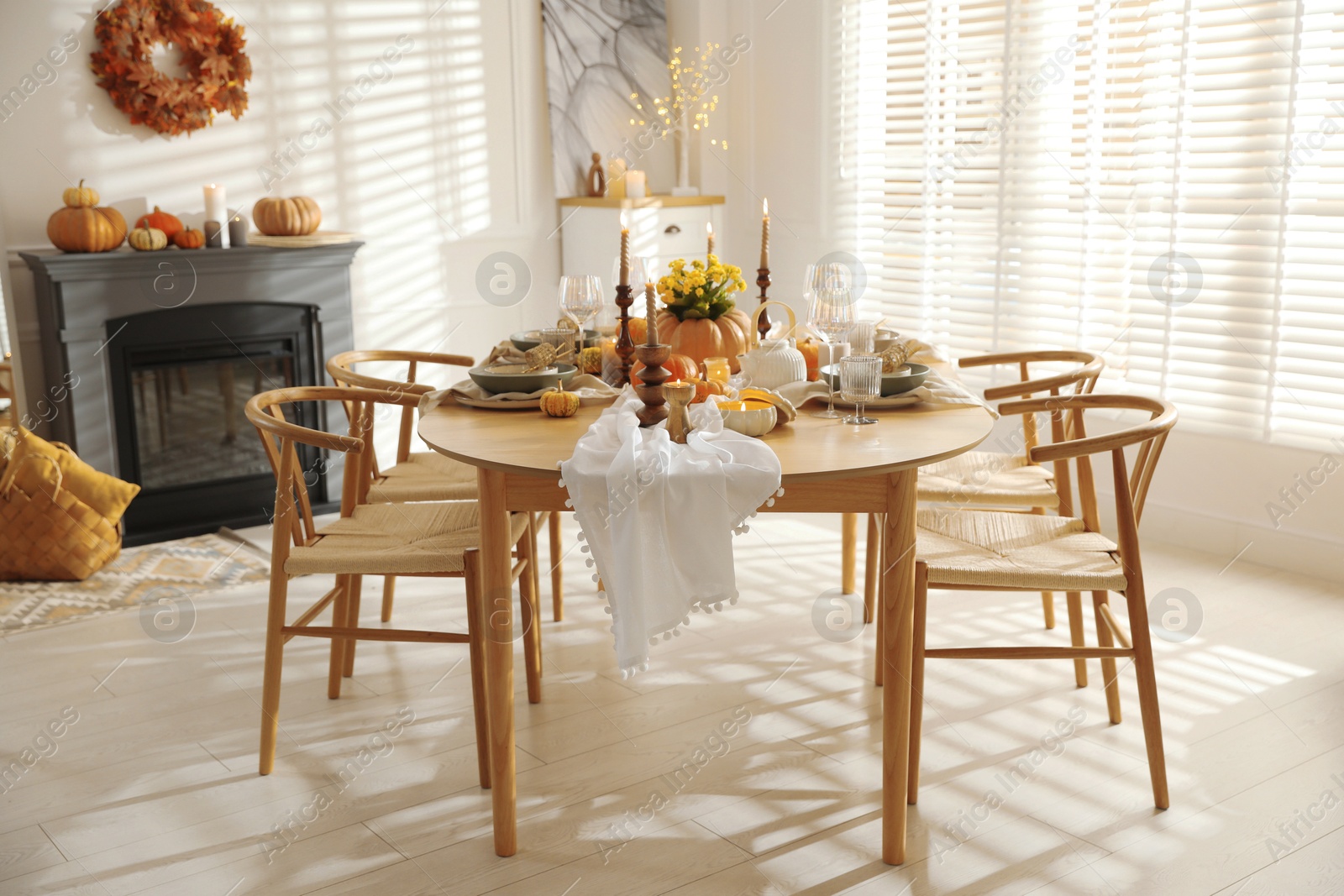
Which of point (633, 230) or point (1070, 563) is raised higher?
point (633, 230)

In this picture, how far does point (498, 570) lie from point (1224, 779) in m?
1.62

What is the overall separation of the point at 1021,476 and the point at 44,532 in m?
3.05

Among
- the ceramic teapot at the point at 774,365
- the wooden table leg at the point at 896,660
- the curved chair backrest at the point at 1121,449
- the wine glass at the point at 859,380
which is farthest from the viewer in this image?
the ceramic teapot at the point at 774,365

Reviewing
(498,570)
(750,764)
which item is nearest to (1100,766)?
(750,764)

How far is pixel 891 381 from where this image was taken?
2.52m

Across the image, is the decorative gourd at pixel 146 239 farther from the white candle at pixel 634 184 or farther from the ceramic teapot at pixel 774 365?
the ceramic teapot at pixel 774 365

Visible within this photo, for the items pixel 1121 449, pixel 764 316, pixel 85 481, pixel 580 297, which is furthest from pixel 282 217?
pixel 1121 449

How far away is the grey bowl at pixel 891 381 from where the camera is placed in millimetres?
2488

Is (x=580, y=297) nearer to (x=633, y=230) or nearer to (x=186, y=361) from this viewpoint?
(x=186, y=361)

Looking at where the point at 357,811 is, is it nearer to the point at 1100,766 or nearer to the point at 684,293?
the point at 684,293

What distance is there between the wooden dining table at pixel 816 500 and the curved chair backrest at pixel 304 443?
0.29m

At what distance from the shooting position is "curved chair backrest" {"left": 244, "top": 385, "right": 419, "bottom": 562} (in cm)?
240

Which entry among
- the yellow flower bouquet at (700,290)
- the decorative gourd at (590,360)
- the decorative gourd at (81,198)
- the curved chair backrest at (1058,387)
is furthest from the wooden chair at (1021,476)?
the decorative gourd at (81,198)

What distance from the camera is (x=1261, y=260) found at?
372cm
